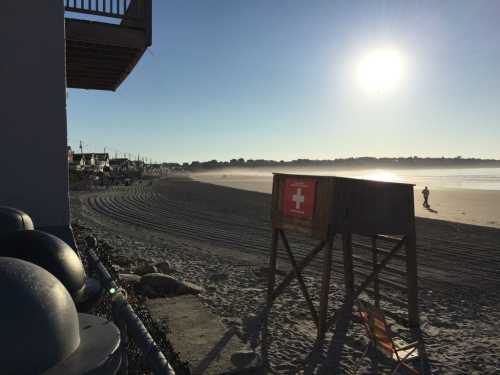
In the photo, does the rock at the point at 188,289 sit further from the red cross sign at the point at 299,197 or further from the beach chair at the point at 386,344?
the beach chair at the point at 386,344

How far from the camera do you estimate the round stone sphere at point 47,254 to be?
416 centimetres

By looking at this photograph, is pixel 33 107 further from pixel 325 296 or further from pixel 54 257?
pixel 325 296

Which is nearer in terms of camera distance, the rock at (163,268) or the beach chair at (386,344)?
the beach chair at (386,344)

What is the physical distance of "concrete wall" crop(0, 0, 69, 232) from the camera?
22.2ft

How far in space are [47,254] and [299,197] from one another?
12.1 feet

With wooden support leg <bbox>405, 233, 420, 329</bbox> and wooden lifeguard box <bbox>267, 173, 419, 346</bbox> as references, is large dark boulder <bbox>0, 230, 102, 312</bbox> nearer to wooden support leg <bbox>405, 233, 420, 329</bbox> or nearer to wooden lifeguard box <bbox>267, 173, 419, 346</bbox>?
wooden lifeguard box <bbox>267, 173, 419, 346</bbox>

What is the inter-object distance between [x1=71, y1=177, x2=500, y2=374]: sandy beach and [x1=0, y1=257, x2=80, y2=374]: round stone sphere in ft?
10.8

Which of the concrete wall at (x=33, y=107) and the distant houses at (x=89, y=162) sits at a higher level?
the concrete wall at (x=33, y=107)

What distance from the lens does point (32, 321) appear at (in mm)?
2131

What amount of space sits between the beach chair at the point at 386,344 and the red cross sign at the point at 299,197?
1.64 meters

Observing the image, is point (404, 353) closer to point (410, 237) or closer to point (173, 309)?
point (410, 237)

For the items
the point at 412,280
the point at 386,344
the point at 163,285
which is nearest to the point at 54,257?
the point at 163,285

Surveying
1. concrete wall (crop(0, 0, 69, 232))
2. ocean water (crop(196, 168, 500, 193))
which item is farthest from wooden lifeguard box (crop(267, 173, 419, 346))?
ocean water (crop(196, 168, 500, 193))

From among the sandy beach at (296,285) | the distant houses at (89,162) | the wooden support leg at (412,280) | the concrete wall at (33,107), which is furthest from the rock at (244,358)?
the distant houses at (89,162)
